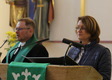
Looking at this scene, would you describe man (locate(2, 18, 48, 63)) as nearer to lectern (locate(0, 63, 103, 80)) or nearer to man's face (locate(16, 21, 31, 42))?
man's face (locate(16, 21, 31, 42))

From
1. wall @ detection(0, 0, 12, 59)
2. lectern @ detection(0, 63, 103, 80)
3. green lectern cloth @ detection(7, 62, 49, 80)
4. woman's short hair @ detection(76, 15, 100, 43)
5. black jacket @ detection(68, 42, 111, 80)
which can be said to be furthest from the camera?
wall @ detection(0, 0, 12, 59)

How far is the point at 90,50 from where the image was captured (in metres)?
2.35

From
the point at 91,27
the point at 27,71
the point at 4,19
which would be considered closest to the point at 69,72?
the point at 27,71

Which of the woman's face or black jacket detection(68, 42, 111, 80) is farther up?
the woman's face

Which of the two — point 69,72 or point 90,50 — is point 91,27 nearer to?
point 90,50

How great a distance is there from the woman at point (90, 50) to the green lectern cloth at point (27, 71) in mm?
789

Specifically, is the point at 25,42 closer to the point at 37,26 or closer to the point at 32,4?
the point at 37,26

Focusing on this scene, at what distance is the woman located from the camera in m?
2.19

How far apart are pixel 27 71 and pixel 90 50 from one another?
0.96 metres

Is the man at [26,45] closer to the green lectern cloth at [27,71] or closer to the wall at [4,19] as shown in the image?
the green lectern cloth at [27,71]

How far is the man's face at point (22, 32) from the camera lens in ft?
10.0

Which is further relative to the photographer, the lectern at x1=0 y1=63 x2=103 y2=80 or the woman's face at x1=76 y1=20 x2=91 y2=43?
the woman's face at x1=76 y1=20 x2=91 y2=43

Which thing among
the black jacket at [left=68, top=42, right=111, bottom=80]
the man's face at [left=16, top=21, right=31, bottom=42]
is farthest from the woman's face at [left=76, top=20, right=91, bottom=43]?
the man's face at [left=16, top=21, right=31, bottom=42]

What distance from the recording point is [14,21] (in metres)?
6.41
